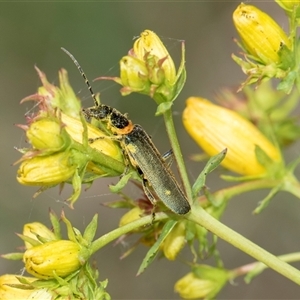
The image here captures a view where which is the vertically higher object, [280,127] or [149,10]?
[149,10]

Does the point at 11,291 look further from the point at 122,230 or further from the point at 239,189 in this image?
the point at 239,189

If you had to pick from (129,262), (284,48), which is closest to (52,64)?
(129,262)

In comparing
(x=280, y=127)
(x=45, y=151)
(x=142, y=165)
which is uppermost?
(x=45, y=151)

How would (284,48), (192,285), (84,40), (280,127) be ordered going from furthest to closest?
(84,40)
(280,127)
(192,285)
(284,48)

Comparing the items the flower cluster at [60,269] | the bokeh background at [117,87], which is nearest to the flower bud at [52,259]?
the flower cluster at [60,269]

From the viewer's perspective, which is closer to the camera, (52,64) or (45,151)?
(45,151)

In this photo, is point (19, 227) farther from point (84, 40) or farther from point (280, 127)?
point (280, 127)

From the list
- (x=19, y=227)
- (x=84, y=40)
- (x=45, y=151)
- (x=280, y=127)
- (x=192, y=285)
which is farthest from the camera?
(x=84, y=40)
